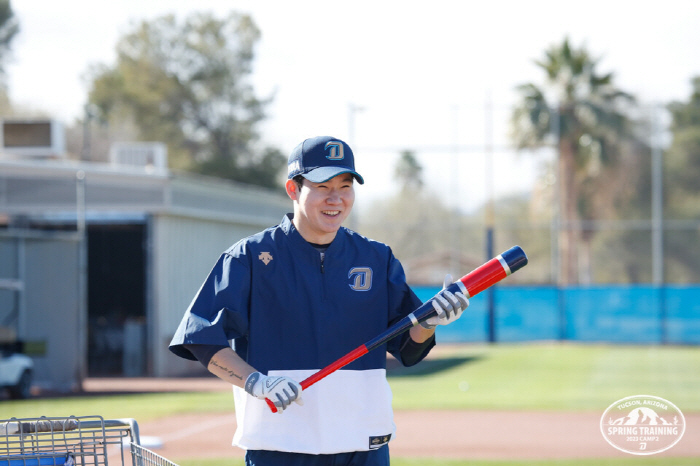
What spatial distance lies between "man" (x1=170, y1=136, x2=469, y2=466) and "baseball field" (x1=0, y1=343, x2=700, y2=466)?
613 cm

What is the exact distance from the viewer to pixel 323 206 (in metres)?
3.50

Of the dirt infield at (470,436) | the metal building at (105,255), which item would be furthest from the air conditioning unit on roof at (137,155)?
the dirt infield at (470,436)

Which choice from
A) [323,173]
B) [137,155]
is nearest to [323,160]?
[323,173]

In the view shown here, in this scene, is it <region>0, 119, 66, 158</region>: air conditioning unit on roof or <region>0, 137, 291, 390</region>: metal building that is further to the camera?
<region>0, 119, 66, 158</region>: air conditioning unit on roof

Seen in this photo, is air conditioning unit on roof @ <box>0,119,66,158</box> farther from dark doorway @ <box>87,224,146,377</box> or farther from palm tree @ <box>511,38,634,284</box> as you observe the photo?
palm tree @ <box>511,38,634,284</box>

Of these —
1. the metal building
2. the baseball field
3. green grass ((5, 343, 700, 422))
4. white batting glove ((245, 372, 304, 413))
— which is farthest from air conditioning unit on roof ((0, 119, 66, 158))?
white batting glove ((245, 372, 304, 413))

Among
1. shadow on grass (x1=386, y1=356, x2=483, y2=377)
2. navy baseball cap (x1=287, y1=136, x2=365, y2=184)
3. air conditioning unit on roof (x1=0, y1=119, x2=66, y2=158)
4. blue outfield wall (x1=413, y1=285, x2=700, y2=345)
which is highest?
air conditioning unit on roof (x1=0, y1=119, x2=66, y2=158)

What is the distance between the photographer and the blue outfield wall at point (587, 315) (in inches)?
1097

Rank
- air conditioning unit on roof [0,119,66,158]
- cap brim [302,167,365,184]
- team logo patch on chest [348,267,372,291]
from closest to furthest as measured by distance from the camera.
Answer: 1. cap brim [302,167,365,184]
2. team logo patch on chest [348,267,372,291]
3. air conditioning unit on roof [0,119,66,158]

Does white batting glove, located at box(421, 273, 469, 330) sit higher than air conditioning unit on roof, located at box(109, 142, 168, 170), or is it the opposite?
air conditioning unit on roof, located at box(109, 142, 168, 170)

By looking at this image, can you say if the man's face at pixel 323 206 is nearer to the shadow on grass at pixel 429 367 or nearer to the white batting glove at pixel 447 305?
the white batting glove at pixel 447 305

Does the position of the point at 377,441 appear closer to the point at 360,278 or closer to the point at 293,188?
the point at 360,278

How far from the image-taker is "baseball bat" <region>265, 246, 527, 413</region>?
3.33 metres

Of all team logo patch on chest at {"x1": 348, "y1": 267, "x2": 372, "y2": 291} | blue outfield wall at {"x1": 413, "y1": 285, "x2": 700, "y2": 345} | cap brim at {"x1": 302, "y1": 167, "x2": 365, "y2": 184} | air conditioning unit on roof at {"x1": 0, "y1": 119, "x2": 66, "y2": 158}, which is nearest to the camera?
cap brim at {"x1": 302, "y1": 167, "x2": 365, "y2": 184}
